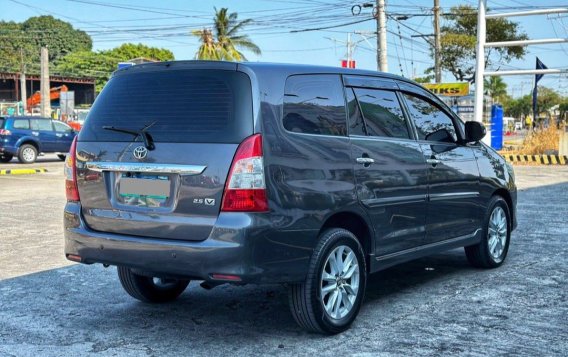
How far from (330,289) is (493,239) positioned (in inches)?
110

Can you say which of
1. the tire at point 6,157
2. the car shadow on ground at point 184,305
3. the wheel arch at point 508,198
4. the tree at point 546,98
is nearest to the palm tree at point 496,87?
the tree at point 546,98

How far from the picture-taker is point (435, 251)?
5727 mm

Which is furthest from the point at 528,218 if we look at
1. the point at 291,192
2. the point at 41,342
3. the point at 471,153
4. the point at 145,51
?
the point at 145,51

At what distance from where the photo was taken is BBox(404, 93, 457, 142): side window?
5.71 metres

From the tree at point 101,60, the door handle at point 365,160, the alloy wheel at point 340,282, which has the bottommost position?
the alloy wheel at point 340,282

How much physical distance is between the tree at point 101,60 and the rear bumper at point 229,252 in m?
99.9

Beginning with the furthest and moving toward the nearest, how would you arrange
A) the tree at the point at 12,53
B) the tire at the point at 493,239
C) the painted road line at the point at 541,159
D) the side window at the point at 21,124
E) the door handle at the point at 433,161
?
the tree at the point at 12,53, the side window at the point at 21,124, the painted road line at the point at 541,159, the tire at the point at 493,239, the door handle at the point at 433,161

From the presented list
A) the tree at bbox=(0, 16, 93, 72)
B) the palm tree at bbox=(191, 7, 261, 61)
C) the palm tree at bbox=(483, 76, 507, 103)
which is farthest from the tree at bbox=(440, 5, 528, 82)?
the tree at bbox=(0, 16, 93, 72)

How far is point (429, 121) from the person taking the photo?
19.4 ft

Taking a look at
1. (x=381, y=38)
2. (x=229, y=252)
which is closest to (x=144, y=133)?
(x=229, y=252)

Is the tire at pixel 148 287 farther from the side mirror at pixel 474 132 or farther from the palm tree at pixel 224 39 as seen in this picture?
the palm tree at pixel 224 39

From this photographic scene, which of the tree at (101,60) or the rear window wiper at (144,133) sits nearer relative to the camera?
the rear window wiper at (144,133)

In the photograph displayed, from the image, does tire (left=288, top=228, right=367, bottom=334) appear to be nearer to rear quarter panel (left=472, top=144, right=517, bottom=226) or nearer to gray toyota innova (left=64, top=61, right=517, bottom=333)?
gray toyota innova (left=64, top=61, right=517, bottom=333)

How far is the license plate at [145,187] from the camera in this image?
4.27m
